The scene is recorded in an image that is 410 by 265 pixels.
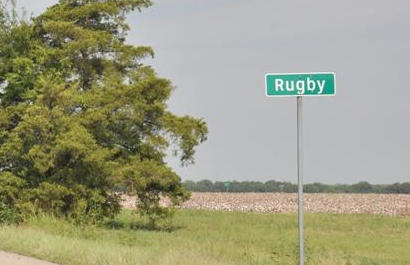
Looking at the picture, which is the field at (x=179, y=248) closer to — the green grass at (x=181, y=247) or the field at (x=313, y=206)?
the green grass at (x=181, y=247)

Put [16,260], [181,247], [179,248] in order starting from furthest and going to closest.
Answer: [181,247] → [179,248] → [16,260]

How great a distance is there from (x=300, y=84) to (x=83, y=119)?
20142mm

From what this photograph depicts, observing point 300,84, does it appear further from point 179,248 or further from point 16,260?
point 179,248

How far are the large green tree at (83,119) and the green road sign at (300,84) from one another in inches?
687

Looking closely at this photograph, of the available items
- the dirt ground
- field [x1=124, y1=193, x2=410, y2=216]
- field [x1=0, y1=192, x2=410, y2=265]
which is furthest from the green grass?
field [x1=124, y1=193, x2=410, y2=216]

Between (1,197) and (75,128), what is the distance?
4.08m

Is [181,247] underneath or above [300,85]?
underneath

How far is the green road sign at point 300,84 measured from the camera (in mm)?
9664

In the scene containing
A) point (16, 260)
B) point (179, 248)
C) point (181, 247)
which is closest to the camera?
point (16, 260)

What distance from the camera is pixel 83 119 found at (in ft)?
94.7

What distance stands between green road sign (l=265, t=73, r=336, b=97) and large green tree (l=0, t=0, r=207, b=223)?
1745 cm

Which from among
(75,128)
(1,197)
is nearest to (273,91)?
(75,128)

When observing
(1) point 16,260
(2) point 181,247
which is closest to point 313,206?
(2) point 181,247

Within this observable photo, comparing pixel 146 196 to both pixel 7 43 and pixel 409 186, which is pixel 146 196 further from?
pixel 409 186
